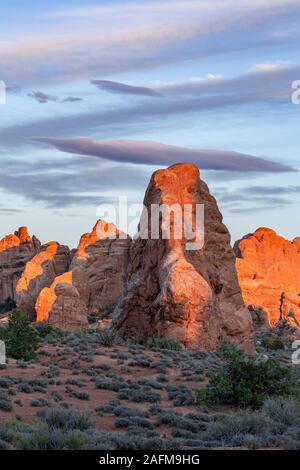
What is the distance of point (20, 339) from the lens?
93.6 ft

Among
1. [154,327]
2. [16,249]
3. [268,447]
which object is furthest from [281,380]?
[16,249]

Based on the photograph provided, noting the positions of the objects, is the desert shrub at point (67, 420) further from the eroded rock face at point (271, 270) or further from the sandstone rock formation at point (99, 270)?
the eroded rock face at point (271, 270)

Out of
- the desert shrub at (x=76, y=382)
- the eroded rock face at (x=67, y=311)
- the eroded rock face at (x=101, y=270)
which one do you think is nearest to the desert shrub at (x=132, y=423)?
the desert shrub at (x=76, y=382)

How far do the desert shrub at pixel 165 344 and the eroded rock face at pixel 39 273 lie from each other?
148 ft

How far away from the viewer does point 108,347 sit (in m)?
32.4

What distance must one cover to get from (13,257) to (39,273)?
45.6ft

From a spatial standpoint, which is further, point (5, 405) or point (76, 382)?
point (76, 382)

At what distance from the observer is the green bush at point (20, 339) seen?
28.1 metres

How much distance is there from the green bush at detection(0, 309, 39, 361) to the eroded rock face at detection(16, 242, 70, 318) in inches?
1898

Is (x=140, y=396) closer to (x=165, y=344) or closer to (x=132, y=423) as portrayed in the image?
(x=132, y=423)

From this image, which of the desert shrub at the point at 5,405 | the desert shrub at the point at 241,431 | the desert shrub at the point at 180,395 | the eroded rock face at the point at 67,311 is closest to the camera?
the desert shrub at the point at 241,431

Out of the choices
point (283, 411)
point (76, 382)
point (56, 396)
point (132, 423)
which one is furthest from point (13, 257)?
point (283, 411)
